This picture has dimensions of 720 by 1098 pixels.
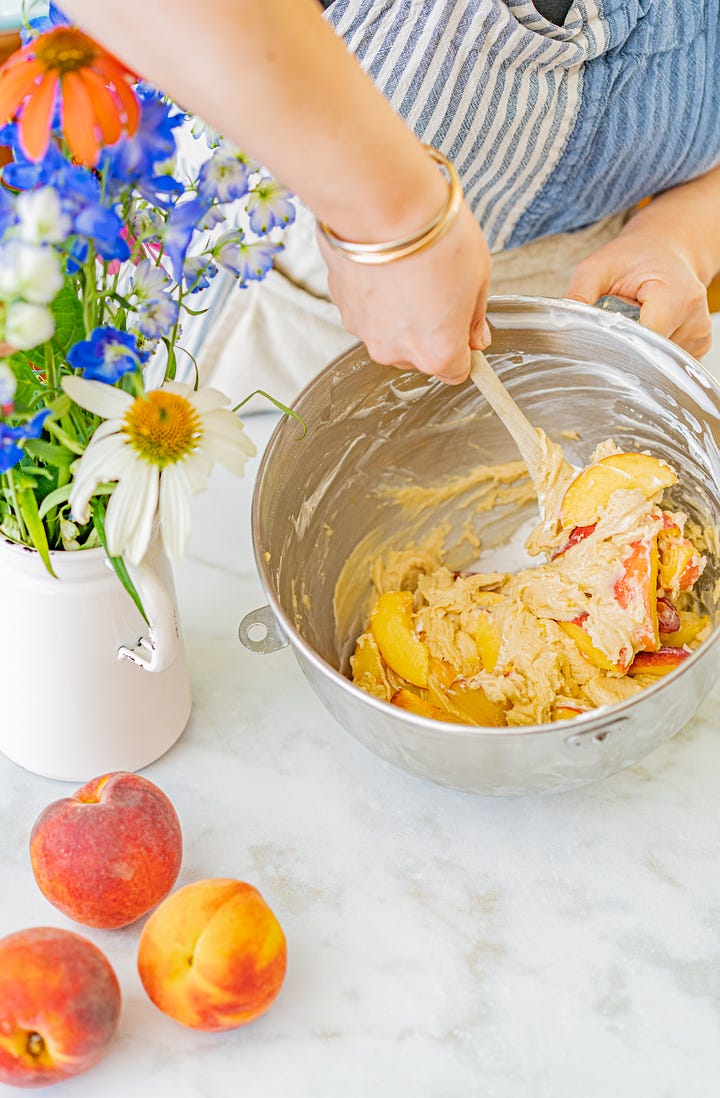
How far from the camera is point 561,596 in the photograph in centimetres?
88

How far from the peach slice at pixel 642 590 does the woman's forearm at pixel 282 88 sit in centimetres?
37

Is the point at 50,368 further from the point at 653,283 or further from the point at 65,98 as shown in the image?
the point at 653,283

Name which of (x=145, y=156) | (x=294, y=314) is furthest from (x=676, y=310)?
(x=145, y=156)

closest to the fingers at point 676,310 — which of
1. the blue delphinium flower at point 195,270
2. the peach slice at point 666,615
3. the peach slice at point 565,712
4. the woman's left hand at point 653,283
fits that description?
the woman's left hand at point 653,283

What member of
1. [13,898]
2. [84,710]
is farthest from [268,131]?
[13,898]

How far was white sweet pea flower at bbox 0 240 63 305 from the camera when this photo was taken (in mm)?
461

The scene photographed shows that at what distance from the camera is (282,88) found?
54 centimetres

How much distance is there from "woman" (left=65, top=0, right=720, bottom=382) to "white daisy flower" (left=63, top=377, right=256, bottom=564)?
0.49 ft

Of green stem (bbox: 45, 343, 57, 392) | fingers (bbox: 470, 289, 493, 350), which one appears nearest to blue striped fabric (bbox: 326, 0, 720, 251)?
fingers (bbox: 470, 289, 493, 350)

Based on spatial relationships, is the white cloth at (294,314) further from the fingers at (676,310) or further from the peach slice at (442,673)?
the peach slice at (442,673)

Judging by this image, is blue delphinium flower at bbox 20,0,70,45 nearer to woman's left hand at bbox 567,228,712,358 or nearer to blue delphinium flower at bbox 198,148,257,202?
blue delphinium flower at bbox 198,148,257,202

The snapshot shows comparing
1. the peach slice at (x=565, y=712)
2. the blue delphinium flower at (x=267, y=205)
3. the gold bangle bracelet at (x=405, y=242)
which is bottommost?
the peach slice at (x=565, y=712)

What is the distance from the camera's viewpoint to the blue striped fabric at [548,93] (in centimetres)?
91

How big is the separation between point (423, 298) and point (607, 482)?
0.29 meters
